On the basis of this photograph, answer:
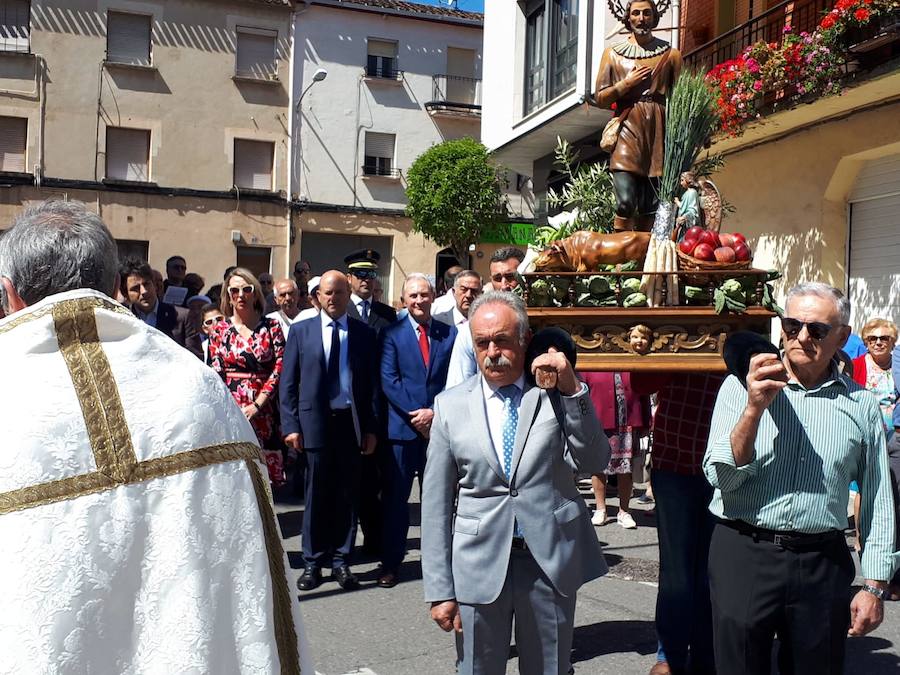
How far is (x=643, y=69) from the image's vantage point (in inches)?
186

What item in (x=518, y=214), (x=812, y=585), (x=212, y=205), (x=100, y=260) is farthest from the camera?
(x=518, y=214)

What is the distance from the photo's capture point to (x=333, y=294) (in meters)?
6.86

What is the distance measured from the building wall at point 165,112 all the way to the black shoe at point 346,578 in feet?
69.1

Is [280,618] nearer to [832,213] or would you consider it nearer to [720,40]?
[832,213]

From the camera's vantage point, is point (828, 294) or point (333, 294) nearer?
point (828, 294)

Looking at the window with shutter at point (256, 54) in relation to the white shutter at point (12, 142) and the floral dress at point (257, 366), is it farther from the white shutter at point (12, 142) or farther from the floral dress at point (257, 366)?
the floral dress at point (257, 366)

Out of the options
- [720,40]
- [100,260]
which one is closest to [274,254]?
[720,40]

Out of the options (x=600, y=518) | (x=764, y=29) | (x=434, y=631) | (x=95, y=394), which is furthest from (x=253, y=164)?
(x=95, y=394)

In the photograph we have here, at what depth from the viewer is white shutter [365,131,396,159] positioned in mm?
29328

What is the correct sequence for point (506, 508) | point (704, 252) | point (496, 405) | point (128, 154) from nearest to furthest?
point (506, 508)
point (496, 405)
point (704, 252)
point (128, 154)

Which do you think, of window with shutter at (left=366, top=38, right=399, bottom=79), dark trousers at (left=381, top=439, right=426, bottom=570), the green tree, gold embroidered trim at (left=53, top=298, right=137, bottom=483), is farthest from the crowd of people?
window with shutter at (left=366, top=38, right=399, bottom=79)

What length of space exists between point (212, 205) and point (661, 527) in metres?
23.9

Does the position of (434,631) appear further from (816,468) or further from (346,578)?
(816,468)

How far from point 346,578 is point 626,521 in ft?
9.81
